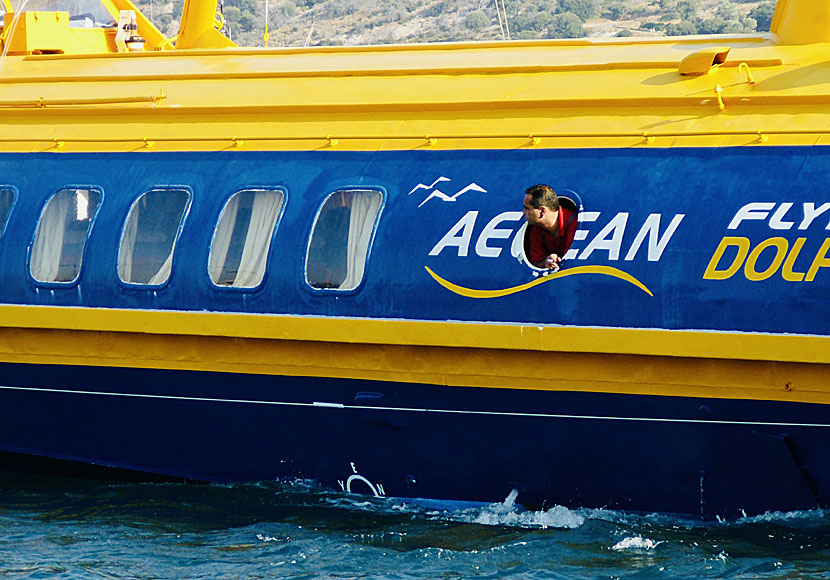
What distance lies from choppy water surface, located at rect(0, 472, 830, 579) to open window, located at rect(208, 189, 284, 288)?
4.76 feet

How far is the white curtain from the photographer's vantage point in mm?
8352

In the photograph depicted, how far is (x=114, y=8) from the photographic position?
39.3 ft

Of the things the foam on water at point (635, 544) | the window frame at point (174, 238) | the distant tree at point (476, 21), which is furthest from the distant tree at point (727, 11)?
the foam on water at point (635, 544)

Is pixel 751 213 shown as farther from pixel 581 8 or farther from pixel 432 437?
pixel 581 8

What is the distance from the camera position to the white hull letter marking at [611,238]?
22.7 feet

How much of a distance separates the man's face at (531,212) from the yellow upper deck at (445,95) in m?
0.54

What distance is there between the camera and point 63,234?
332 inches

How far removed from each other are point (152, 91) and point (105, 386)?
2.13 m

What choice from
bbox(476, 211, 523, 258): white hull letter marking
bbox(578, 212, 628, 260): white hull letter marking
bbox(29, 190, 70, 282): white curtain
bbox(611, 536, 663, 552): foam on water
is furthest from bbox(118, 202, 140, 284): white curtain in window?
bbox(611, 536, 663, 552): foam on water

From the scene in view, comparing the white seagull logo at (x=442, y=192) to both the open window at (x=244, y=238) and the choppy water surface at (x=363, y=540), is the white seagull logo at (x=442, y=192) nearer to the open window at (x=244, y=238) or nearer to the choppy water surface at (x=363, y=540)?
the open window at (x=244, y=238)

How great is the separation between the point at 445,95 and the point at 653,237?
1786mm

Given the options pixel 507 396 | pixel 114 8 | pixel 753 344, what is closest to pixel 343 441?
pixel 507 396

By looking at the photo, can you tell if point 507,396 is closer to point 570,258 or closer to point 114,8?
point 570,258

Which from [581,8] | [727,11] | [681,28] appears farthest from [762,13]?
[681,28]
